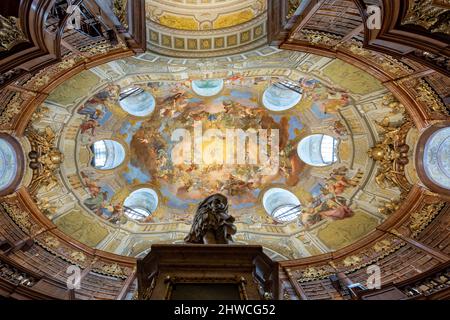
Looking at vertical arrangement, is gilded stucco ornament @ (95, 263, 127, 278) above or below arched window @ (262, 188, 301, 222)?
below

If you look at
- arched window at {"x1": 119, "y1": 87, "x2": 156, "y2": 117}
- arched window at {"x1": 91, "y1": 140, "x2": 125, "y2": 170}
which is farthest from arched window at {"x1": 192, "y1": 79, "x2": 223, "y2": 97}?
arched window at {"x1": 91, "y1": 140, "x2": 125, "y2": 170}

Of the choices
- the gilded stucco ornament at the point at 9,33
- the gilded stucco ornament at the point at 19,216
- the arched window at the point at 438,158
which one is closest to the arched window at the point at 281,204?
the arched window at the point at 438,158

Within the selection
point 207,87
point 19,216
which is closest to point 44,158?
point 19,216

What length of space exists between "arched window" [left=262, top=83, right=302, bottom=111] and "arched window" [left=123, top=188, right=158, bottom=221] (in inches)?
367

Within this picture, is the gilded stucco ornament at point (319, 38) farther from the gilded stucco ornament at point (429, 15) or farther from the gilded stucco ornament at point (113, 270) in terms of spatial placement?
the gilded stucco ornament at point (113, 270)

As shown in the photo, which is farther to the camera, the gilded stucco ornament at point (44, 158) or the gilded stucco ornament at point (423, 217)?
the gilded stucco ornament at point (44, 158)

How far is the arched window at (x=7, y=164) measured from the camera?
13871 mm

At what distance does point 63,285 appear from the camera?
12797 millimetres

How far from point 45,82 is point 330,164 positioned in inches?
583

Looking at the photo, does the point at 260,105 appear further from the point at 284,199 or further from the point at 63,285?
the point at 63,285

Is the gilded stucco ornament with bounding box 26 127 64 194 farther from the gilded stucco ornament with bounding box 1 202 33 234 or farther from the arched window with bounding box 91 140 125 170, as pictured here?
the arched window with bounding box 91 140 125 170

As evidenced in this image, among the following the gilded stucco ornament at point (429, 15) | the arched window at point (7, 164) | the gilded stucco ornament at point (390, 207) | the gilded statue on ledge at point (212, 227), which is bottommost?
the gilded statue on ledge at point (212, 227)

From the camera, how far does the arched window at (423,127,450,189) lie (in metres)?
13.4

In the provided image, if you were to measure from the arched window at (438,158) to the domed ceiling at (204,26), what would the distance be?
7.70 metres
